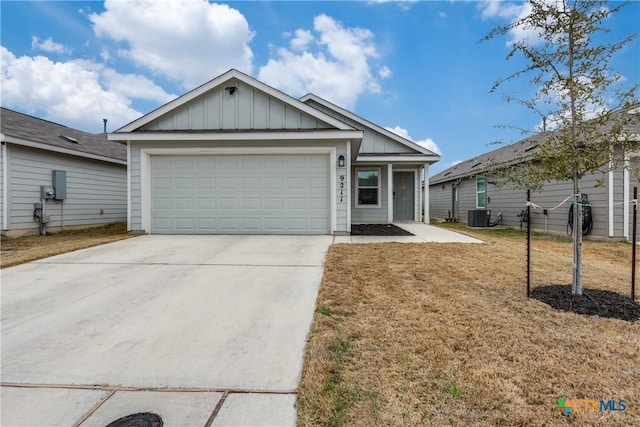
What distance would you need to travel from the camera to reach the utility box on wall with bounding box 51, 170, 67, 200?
10.5 meters

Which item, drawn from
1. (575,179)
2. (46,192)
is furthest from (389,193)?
(46,192)

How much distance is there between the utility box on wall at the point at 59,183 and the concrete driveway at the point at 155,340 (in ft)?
21.7

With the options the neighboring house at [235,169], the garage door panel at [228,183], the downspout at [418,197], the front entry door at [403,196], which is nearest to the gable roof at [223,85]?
the neighboring house at [235,169]

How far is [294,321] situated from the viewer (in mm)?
3133

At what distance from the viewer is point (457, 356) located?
7.75 feet

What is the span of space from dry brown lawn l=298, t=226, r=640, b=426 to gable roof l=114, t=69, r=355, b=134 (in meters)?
5.42

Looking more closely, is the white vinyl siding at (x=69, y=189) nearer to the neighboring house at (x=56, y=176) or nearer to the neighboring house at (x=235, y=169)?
the neighboring house at (x=56, y=176)

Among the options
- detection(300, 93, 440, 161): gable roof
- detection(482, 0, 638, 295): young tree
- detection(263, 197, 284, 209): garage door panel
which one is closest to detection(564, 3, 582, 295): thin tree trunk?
detection(482, 0, 638, 295): young tree

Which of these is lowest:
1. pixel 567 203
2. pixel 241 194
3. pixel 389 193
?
pixel 567 203

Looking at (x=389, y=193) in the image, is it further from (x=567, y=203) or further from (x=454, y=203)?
(x=454, y=203)

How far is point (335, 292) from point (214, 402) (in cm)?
217

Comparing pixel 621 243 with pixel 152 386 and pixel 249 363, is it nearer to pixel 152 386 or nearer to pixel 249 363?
pixel 249 363

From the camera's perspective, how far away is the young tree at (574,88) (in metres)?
3.41

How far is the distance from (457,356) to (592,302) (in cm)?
227
